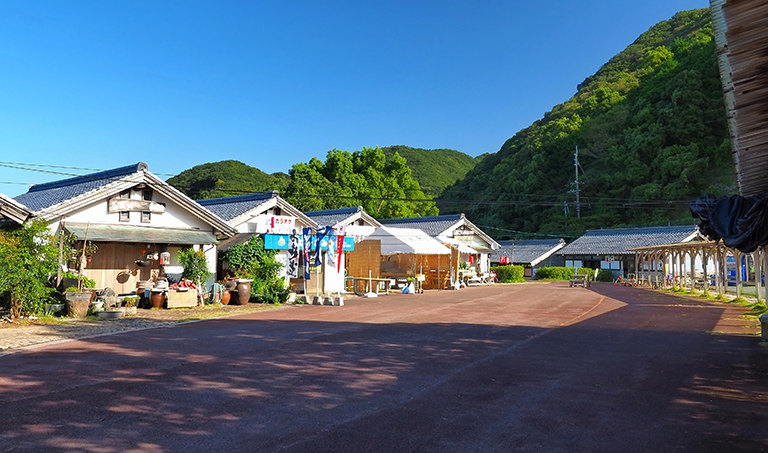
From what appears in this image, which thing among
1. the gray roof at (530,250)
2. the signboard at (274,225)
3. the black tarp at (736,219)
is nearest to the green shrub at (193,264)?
the signboard at (274,225)

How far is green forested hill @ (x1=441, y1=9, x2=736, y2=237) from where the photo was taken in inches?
1831

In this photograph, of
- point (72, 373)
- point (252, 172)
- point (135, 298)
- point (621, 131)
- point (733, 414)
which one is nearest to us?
point (733, 414)

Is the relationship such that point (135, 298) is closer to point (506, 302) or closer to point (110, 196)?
point (110, 196)

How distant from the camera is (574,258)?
4788cm

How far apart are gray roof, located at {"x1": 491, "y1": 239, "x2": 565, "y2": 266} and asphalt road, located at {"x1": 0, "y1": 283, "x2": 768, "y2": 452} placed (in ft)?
126

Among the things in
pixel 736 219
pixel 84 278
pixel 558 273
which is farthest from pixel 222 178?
pixel 736 219

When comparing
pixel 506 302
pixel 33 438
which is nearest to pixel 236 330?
pixel 33 438

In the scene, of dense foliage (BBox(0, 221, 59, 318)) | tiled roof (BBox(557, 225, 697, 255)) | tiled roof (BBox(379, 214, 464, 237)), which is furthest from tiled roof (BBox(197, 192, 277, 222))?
tiled roof (BBox(557, 225, 697, 255))

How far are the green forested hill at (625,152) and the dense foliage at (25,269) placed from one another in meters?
33.1

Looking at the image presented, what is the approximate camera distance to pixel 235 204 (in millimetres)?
24469

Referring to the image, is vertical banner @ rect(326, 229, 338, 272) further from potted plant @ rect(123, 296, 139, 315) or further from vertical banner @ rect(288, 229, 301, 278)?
potted plant @ rect(123, 296, 139, 315)

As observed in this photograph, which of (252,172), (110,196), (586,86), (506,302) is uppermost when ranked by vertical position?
(586,86)

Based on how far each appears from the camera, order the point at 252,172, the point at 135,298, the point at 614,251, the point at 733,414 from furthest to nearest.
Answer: the point at 252,172 < the point at 614,251 < the point at 135,298 < the point at 733,414

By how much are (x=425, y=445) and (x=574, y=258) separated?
4634 cm
